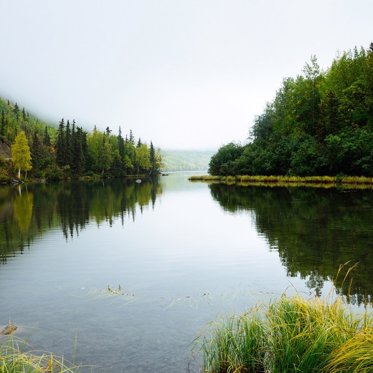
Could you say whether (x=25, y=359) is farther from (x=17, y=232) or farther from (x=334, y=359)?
(x=17, y=232)

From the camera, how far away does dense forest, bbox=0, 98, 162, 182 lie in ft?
361

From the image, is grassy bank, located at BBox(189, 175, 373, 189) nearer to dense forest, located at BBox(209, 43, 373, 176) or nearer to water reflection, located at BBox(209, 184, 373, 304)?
dense forest, located at BBox(209, 43, 373, 176)

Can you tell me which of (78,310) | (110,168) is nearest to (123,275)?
(78,310)

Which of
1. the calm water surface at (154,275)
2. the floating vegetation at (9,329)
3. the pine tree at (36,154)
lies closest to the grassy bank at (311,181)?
the calm water surface at (154,275)

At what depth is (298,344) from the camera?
6125 mm

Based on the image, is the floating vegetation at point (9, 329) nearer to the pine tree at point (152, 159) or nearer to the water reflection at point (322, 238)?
the water reflection at point (322, 238)

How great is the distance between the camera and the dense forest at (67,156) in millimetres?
109938

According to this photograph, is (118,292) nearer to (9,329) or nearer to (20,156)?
(9,329)

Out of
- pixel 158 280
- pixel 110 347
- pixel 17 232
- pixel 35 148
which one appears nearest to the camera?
pixel 110 347

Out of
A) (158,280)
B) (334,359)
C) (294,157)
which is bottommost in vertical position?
(158,280)

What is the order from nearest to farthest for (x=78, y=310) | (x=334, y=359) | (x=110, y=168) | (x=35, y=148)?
(x=334, y=359), (x=78, y=310), (x=35, y=148), (x=110, y=168)

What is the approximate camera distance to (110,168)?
151750 millimetres

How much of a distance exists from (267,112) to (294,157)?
3619 centimetres

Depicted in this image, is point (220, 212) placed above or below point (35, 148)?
below
